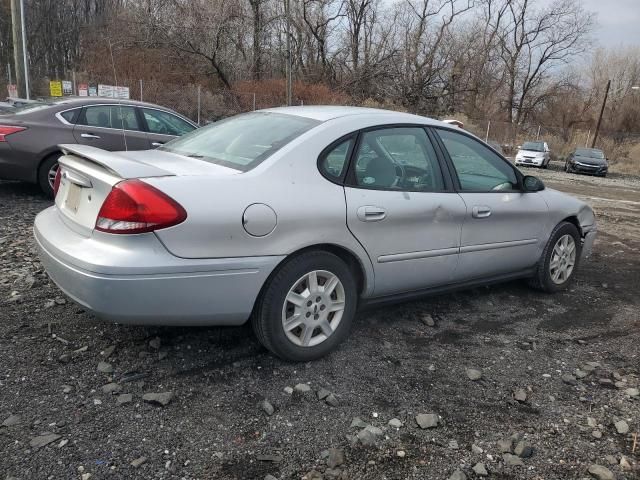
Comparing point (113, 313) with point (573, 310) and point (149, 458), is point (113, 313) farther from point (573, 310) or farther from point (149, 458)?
point (573, 310)

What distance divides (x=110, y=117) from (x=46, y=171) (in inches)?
46.5

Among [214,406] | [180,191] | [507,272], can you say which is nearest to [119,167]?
[180,191]

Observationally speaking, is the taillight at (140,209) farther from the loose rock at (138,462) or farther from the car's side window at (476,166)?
the car's side window at (476,166)

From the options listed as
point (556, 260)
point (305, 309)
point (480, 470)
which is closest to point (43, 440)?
point (305, 309)

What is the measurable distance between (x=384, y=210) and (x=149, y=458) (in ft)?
6.25

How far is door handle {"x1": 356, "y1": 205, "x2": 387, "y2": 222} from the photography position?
3.24 meters

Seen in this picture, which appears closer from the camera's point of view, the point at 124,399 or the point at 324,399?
the point at 124,399

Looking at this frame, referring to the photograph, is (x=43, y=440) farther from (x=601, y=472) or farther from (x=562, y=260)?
(x=562, y=260)

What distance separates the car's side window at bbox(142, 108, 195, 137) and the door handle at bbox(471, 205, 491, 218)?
18.2 ft

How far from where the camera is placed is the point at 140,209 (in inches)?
103

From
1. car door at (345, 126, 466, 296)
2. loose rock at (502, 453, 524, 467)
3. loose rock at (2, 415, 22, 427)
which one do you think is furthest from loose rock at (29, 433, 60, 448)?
loose rock at (502, 453, 524, 467)

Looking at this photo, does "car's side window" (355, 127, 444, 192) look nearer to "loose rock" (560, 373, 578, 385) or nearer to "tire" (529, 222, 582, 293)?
"loose rock" (560, 373, 578, 385)

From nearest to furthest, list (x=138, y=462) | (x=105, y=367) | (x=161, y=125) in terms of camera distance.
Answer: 1. (x=138, y=462)
2. (x=105, y=367)
3. (x=161, y=125)

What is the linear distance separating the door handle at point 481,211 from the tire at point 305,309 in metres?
1.17
